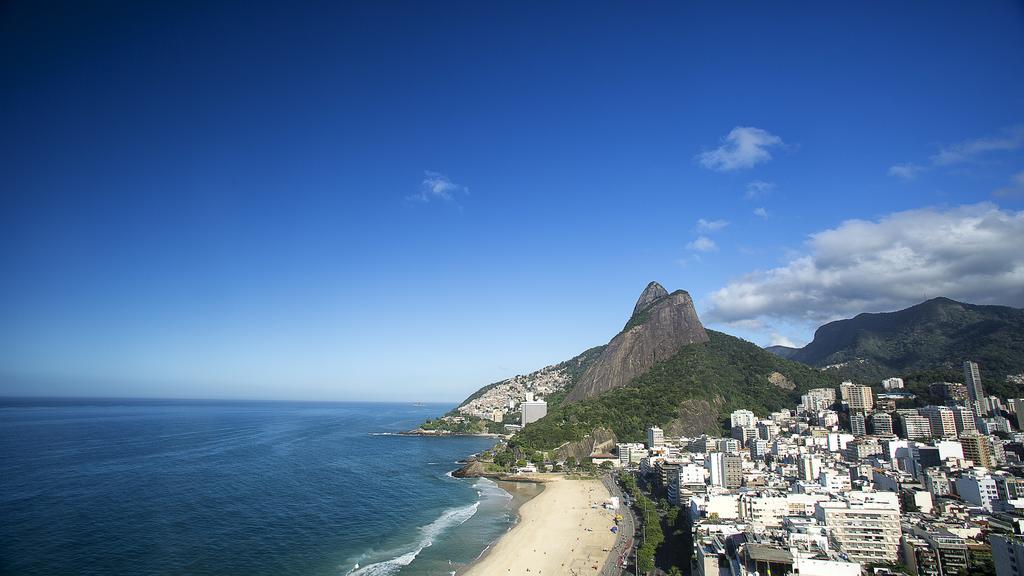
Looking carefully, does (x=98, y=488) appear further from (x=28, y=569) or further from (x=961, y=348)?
(x=961, y=348)

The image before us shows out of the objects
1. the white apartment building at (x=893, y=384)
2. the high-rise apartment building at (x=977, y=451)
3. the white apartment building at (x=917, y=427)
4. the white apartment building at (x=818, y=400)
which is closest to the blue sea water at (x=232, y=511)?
the high-rise apartment building at (x=977, y=451)

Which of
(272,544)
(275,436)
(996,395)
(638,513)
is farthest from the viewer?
(275,436)

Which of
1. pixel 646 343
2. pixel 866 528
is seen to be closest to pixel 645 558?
pixel 866 528

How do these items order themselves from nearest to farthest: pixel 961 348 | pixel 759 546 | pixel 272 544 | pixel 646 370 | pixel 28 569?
pixel 759 546, pixel 28 569, pixel 272 544, pixel 646 370, pixel 961 348

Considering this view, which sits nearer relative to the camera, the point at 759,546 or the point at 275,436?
the point at 759,546

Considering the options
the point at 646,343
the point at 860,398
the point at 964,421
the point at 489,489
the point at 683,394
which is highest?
the point at 646,343

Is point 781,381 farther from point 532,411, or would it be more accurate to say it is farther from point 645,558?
point 645,558

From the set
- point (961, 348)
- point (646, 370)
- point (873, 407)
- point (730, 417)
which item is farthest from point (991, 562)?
point (961, 348)
